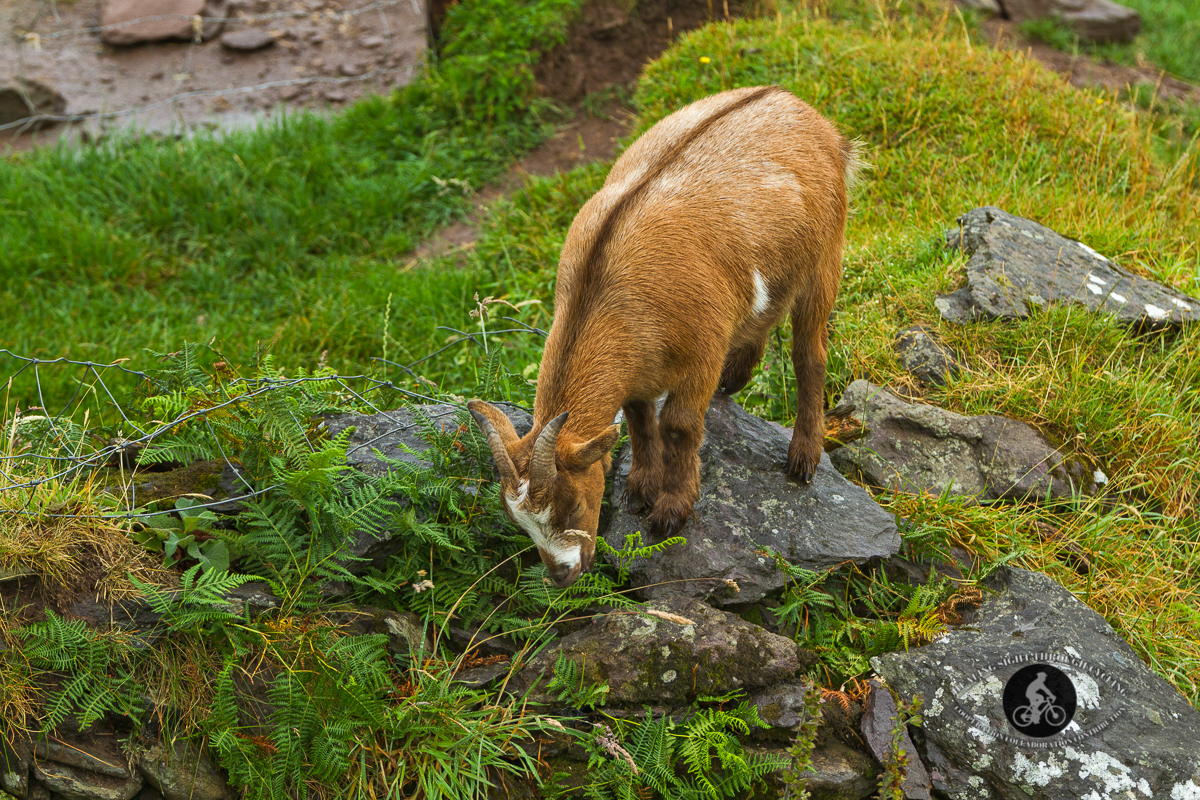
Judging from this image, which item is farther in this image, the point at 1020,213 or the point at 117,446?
the point at 1020,213

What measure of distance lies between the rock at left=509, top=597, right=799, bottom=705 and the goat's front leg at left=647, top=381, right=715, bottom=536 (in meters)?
0.47

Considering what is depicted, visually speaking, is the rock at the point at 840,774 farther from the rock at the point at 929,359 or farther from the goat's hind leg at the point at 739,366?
the rock at the point at 929,359

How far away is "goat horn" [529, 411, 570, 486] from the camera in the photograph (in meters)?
2.96

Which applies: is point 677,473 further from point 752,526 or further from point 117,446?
point 117,446

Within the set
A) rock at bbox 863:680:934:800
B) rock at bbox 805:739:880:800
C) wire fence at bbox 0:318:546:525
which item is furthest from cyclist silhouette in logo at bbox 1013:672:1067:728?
wire fence at bbox 0:318:546:525

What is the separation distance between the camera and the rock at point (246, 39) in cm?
938

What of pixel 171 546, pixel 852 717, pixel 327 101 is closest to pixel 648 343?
pixel 852 717

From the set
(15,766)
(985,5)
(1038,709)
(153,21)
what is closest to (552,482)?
(15,766)

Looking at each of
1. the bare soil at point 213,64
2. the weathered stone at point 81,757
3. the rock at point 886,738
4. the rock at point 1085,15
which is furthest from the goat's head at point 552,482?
the rock at point 1085,15

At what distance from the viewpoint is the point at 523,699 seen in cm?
328

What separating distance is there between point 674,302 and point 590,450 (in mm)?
742

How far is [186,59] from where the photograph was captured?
30.6ft

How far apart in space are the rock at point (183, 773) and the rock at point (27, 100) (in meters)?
8.04

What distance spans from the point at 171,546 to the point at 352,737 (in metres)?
1.03
